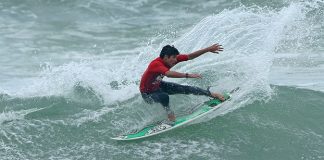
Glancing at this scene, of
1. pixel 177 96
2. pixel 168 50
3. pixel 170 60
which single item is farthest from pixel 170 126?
pixel 177 96

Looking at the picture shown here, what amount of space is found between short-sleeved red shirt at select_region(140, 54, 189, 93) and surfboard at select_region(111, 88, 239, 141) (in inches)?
25.4

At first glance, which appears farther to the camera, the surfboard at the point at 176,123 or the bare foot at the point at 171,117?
the bare foot at the point at 171,117

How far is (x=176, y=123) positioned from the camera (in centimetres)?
981

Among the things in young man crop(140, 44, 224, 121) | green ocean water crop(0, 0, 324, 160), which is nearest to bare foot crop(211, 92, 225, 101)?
young man crop(140, 44, 224, 121)

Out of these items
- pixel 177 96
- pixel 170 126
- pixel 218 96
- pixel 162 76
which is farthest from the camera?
pixel 177 96

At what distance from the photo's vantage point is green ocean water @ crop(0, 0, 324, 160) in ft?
30.6

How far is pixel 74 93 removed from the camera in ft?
39.9

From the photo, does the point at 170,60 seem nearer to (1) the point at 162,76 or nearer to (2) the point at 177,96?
(1) the point at 162,76

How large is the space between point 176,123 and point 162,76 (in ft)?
2.79

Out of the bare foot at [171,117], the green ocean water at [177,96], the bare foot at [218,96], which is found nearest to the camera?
the green ocean water at [177,96]

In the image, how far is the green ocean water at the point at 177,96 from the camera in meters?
9.32

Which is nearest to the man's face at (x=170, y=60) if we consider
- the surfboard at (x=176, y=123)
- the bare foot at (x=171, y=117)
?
the bare foot at (x=171, y=117)

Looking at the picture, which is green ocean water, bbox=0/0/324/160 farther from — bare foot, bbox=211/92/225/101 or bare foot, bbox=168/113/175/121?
bare foot, bbox=211/92/225/101

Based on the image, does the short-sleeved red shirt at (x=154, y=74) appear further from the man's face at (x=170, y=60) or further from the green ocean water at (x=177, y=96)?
the green ocean water at (x=177, y=96)
